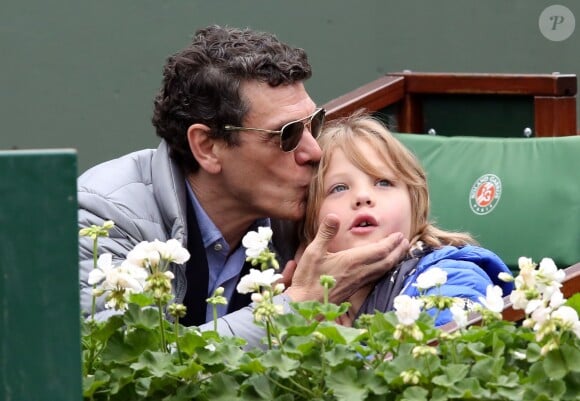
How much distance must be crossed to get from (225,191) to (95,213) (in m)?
0.31

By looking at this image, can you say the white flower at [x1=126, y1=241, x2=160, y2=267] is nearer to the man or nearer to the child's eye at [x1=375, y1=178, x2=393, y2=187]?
the man

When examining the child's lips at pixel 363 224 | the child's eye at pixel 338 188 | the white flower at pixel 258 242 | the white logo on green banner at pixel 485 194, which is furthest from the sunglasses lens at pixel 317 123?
the white flower at pixel 258 242

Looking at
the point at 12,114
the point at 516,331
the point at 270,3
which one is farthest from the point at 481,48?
the point at 516,331

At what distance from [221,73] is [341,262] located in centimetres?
56

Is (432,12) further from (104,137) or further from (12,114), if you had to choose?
(12,114)

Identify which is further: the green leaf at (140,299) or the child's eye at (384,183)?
the child's eye at (384,183)

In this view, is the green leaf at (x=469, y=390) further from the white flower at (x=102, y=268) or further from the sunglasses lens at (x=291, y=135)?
the sunglasses lens at (x=291, y=135)

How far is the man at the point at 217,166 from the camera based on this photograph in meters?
2.87

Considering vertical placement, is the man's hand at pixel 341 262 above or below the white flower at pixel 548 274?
below

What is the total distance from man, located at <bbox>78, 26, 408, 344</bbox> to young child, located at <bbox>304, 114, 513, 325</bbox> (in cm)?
7

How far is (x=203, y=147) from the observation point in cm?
297

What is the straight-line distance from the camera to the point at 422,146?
397cm

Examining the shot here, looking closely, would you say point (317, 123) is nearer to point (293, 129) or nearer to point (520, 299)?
point (293, 129)

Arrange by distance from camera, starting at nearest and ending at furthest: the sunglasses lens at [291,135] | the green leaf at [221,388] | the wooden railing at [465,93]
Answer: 1. the green leaf at [221,388]
2. the sunglasses lens at [291,135]
3. the wooden railing at [465,93]
